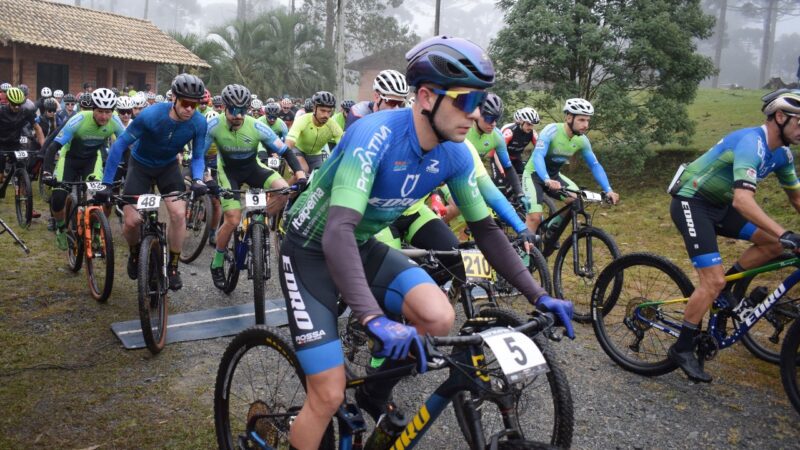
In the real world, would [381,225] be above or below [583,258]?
above

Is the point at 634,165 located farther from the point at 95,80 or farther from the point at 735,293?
the point at 95,80

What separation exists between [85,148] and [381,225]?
7.35 metres

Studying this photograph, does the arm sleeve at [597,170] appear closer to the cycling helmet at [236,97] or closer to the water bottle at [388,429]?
the cycling helmet at [236,97]

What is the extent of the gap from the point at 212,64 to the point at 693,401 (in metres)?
38.2

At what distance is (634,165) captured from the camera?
14.9 metres

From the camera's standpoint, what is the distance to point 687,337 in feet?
18.1

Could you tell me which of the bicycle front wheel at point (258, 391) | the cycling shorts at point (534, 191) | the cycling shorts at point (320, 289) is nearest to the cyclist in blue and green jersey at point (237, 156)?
the cycling shorts at point (534, 191)

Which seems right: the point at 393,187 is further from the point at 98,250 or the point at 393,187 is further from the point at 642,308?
the point at 98,250

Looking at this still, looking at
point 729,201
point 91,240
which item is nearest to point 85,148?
point 91,240

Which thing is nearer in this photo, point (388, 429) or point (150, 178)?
point (388, 429)

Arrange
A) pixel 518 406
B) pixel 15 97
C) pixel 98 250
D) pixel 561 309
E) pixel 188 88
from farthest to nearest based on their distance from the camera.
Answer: pixel 15 97 → pixel 98 250 → pixel 188 88 → pixel 518 406 → pixel 561 309

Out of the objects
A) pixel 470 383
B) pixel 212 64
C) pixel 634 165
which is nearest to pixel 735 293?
pixel 470 383

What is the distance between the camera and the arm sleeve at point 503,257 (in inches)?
128

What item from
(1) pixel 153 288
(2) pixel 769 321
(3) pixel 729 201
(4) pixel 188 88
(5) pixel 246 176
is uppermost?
(4) pixel 188 88
